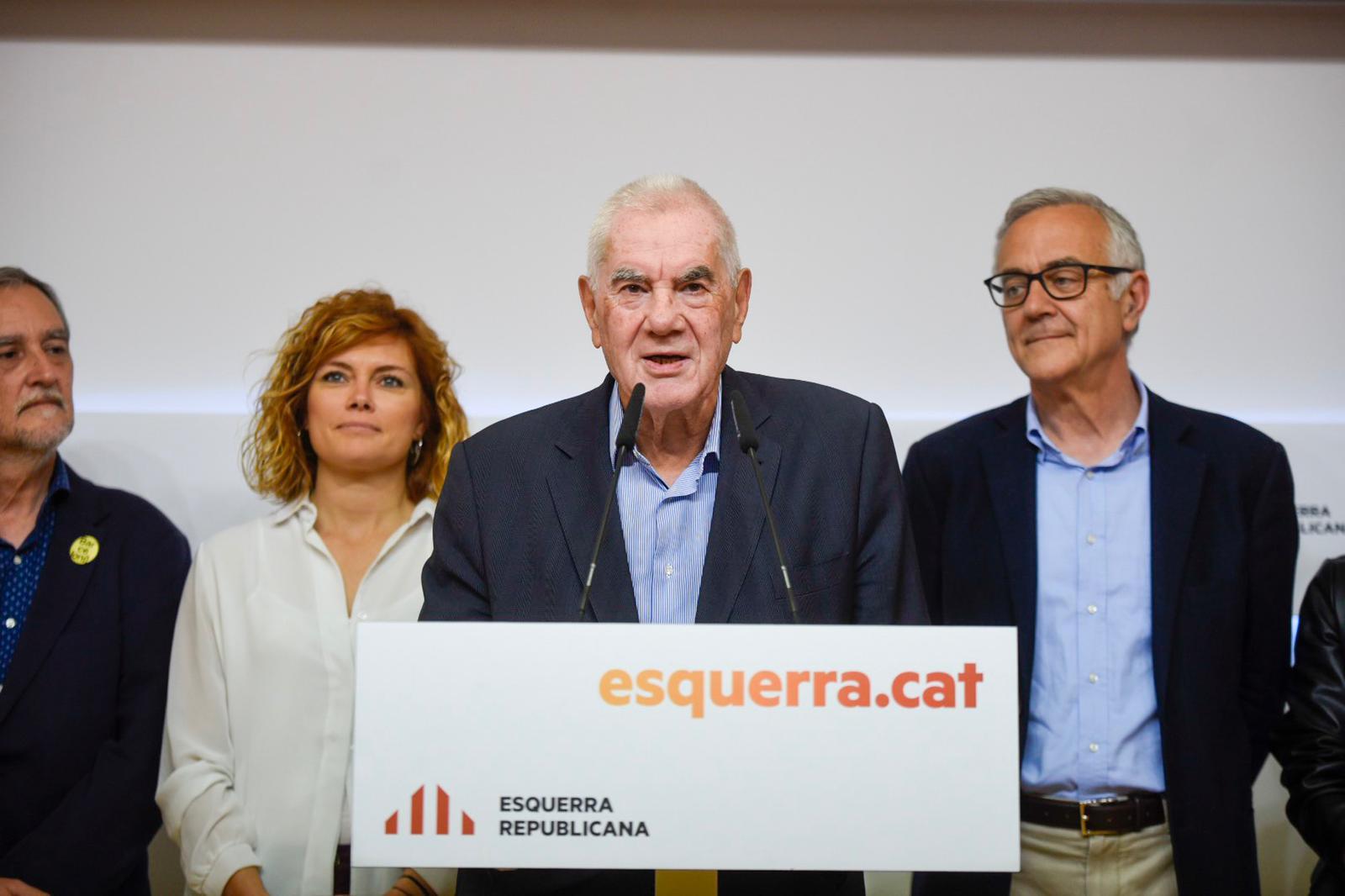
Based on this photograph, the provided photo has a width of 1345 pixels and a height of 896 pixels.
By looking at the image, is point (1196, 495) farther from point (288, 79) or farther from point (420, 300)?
point (288, 79)

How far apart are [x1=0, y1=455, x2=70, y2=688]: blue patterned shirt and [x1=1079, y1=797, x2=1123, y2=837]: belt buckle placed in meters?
2.36

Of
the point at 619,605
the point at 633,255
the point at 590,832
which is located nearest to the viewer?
the point at 590,832

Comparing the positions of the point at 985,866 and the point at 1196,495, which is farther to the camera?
the point at 1196,495

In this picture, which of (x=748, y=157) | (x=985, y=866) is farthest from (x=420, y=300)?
(x=985, y=866)

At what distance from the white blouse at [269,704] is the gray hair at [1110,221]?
1585 mm

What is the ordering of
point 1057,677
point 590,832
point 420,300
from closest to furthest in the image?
1. point 590,832
2. point 1057,677
3. point 420,300

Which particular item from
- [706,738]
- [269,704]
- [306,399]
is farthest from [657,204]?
[269,704]

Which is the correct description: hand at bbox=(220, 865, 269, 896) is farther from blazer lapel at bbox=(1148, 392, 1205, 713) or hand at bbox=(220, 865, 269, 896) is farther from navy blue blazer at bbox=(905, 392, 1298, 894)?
blazer lapel at bbox=(1148, 392, 1205, 713)

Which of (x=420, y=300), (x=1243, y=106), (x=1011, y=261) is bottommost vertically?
(x=1011, y=261)

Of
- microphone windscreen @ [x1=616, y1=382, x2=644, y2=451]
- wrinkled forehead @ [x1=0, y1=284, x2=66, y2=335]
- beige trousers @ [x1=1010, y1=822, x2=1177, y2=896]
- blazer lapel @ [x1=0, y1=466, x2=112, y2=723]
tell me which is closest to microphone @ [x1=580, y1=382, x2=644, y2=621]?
microphone windscreen @ [x1=616, y1=382, x2=644, y2=451]

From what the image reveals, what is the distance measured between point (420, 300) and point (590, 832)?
2437 mm

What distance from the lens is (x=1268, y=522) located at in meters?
2.50

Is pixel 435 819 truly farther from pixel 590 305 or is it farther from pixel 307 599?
pixel 307 599

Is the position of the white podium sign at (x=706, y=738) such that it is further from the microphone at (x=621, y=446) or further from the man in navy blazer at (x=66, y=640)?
the man in navy blazer at (x=66, y=640)
